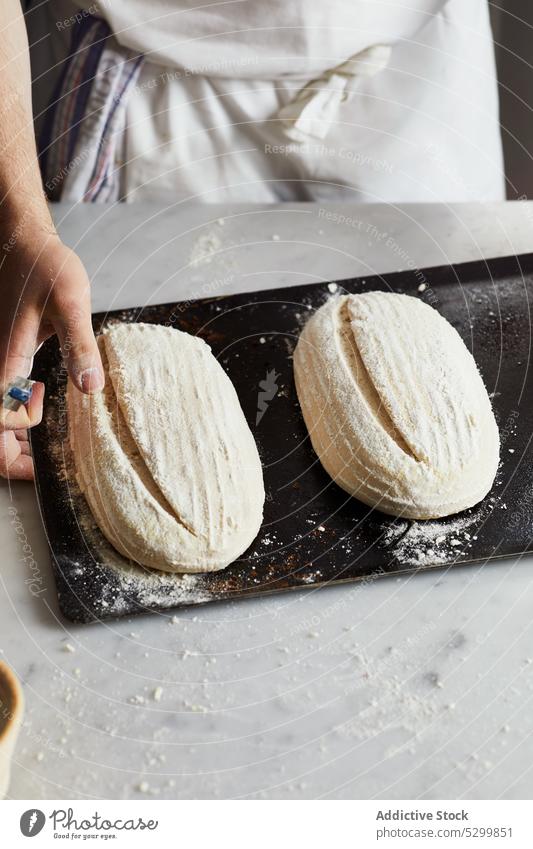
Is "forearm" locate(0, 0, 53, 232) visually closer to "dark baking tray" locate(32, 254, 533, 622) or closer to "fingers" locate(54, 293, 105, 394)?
"fingers" locate(54, 293, 105, 394)

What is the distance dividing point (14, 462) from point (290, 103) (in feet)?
2.84

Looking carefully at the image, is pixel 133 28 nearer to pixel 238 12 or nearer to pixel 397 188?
pixel 238 12

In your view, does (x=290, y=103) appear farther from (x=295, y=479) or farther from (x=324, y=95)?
(x=295, y=479)

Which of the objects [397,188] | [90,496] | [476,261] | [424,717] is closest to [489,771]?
[424,717]

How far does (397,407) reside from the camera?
1.30 metres

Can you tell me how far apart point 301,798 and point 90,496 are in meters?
0.49

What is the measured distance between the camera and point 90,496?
1.25m

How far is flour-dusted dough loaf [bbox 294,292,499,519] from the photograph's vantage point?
1.25 metres

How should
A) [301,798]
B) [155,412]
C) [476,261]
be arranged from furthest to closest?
[476,261]
[155,412]
[301,798]

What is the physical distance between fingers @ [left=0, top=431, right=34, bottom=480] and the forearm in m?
0.32
